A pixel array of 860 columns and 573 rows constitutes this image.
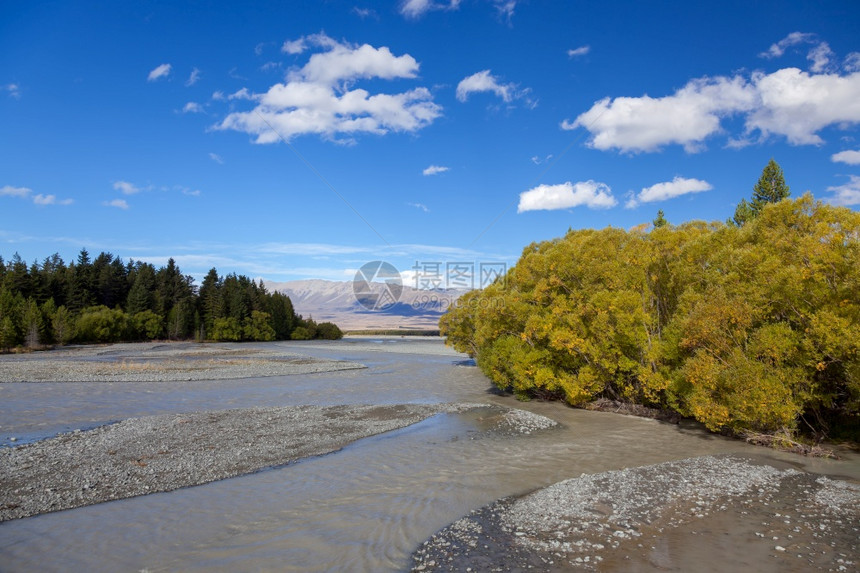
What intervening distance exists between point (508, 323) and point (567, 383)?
646 centimetres

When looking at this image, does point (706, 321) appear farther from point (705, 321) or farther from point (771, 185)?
point (771, 185)

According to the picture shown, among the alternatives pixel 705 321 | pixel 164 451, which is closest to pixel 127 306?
pixel 164 451

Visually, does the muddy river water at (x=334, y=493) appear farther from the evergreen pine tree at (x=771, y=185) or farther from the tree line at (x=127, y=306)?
the tree line at (x=127, y=306)

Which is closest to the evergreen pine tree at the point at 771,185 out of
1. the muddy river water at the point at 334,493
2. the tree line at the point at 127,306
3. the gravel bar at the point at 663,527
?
the muddy river water at the point at 334,493

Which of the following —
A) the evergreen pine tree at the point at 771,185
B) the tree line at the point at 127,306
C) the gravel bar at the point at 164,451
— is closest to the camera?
the gravel bar at the point at 164,451

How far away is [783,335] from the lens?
56.2 ft

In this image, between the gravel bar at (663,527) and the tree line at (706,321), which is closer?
the gravel bar at (663,527)

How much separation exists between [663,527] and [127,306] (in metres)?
122

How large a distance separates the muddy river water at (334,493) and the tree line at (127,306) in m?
64.5

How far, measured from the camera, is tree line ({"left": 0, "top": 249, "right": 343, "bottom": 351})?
3094 inches

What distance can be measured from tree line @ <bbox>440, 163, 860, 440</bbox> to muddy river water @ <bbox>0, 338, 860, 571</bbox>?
7.18ft

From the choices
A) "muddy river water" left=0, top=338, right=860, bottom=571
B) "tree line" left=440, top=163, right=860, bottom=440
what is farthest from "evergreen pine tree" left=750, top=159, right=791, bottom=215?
"muddy river water" left=0, top=338, right=860, bottom=571

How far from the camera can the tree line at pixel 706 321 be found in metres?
16.6

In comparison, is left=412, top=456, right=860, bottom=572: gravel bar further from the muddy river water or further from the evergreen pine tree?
the evergreen pine tree
